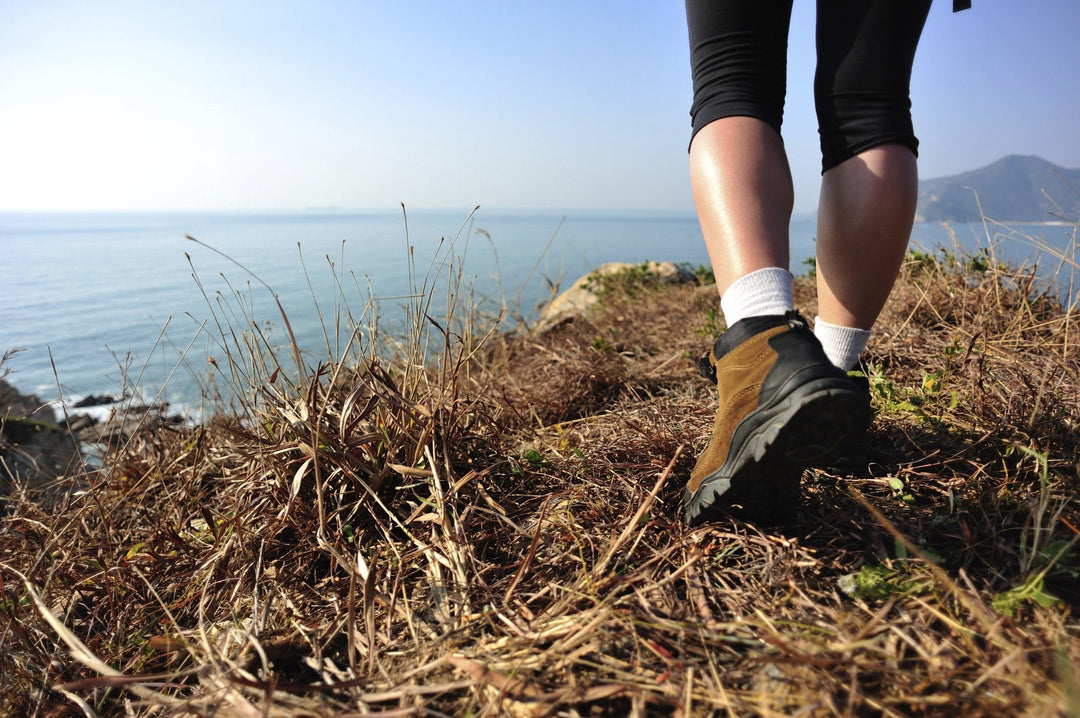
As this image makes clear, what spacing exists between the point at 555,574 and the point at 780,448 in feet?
1.67

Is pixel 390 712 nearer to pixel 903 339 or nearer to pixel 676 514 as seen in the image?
pixel 676 514

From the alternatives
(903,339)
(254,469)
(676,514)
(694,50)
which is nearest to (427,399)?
(254,469)

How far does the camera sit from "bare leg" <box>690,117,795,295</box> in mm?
1124

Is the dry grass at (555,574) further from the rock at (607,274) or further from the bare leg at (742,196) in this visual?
the rock at (607,274)

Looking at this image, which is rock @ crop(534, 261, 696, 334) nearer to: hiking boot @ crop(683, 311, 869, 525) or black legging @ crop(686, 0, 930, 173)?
black legging @ crop(686, 0, 930, 173)

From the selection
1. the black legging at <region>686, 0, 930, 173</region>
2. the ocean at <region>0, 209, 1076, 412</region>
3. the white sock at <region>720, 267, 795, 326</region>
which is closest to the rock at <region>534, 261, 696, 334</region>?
the ocean at <region>0, 209, 1076, 412</region>

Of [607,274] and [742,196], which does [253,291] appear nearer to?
[607,274]

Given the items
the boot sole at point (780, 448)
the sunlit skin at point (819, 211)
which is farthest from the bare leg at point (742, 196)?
the boot sole at point (780, 448)

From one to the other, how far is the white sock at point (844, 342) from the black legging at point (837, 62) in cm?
42

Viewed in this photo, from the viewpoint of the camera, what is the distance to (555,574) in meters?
1.12

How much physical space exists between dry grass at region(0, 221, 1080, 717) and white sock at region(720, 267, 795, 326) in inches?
15.2

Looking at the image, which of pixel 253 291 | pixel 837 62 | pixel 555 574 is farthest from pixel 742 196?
pixel 253 291

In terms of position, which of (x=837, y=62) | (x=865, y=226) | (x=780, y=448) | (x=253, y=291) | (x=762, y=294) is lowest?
(x=253, y=291)

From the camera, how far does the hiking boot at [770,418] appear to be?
91 centimetres
